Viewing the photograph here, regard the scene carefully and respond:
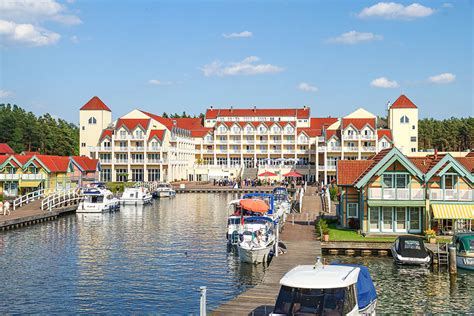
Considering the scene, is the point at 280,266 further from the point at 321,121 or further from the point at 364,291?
the point at 321,121

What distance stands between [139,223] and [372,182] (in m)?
23.8

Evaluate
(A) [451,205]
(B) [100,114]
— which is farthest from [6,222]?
(B) [100,114]

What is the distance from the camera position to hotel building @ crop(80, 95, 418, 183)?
Answer: 102 metres

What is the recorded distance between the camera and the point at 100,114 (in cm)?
10938

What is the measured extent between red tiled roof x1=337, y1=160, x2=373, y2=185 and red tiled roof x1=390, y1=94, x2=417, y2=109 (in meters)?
68.2

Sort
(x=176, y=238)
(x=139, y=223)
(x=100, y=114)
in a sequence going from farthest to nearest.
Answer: (x=100, y=114) → (x=139, y=223) → (x=176, y=238)

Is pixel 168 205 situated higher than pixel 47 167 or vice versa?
pixel 47 167

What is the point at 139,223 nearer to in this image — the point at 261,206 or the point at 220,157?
the point at 261,206

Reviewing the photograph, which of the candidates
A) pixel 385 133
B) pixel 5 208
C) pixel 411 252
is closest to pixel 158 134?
pixel 385 133

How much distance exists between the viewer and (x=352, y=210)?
3962cm

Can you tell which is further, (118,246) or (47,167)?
(47,167)

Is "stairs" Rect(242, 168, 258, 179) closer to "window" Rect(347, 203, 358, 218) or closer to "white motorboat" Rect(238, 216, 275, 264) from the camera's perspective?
"window" Rect(347, 203, 358, 218)

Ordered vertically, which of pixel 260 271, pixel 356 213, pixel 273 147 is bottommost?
pixel 260 271

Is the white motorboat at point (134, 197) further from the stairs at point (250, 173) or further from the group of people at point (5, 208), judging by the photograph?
the stairs at point (250, 173)
